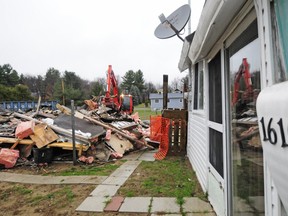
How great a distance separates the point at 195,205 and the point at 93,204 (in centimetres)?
160

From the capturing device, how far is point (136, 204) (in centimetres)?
399

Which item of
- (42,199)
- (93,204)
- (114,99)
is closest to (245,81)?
(93,204)

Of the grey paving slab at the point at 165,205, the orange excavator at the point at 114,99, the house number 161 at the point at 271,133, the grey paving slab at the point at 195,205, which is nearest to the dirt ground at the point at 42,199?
the grey paving slab at the point at 165,205

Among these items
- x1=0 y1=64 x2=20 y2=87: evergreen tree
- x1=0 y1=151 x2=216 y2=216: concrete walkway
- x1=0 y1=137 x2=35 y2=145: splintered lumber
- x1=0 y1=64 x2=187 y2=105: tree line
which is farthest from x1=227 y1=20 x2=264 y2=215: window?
x1=0 y1=64 x2=20 y2=87: evergreen tree

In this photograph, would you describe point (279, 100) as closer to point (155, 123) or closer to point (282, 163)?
point (282, 163)

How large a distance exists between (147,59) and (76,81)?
38.0 meters

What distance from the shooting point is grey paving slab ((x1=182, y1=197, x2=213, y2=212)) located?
12.2 feet

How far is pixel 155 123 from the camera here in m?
9.26

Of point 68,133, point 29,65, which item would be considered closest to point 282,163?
point 68,133

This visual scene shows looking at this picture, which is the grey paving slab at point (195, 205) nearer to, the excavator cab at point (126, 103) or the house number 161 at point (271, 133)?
the house number 161 at point (271, 133)

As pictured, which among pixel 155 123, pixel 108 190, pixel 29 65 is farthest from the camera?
pixel 29 65

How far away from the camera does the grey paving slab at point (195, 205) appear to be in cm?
371

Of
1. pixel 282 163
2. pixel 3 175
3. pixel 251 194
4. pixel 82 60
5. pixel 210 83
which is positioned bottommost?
pixel 3 175

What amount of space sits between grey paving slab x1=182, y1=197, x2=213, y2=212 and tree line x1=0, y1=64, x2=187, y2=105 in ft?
157
